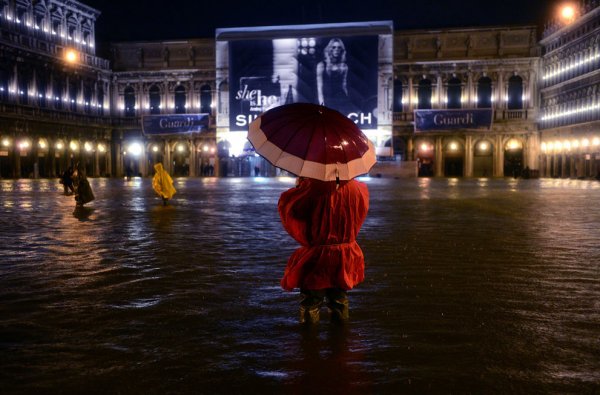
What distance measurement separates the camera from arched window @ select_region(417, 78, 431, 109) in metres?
61.7

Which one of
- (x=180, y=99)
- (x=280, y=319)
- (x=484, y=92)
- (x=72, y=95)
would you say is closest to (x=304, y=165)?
(x=280, y=319)

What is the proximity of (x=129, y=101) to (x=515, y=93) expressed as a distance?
1381 inches

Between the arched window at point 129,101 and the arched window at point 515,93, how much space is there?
34174 millimetres

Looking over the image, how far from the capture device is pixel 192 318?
5.54m

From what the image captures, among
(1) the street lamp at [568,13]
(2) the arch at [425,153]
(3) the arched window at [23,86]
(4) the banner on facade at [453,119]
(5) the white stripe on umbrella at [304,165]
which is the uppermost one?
(1) the street lamp at [568,13]

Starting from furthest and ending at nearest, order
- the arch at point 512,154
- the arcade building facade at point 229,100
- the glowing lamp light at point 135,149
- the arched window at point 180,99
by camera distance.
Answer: the glowing lamp light at point 135,149
the arched window at point 180,99
the arch at point 512,154
the arcade building facade at point 229,100

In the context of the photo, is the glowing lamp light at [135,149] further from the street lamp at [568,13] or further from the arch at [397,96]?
the street lamp at [568,13]

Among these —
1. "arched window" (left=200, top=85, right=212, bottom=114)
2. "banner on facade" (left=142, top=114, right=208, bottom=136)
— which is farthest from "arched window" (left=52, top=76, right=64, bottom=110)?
"arched window" (left=200, top=85, right=212, bottom=114)

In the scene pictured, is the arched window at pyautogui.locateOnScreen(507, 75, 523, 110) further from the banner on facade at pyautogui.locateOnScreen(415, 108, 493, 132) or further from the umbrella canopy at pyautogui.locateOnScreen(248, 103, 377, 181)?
the umbrella canopy at pyautogui.locateOnScreen(248, 103, 377, 181)

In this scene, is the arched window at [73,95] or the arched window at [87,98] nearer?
the arched window at [73,95]

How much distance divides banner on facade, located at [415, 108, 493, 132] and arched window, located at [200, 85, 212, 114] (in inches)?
767

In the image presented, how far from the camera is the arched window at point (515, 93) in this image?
2378 inches

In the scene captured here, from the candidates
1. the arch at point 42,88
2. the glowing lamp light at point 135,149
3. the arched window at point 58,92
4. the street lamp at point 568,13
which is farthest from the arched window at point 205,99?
the street lamp at point 568,13

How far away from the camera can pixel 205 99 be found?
6438cm
